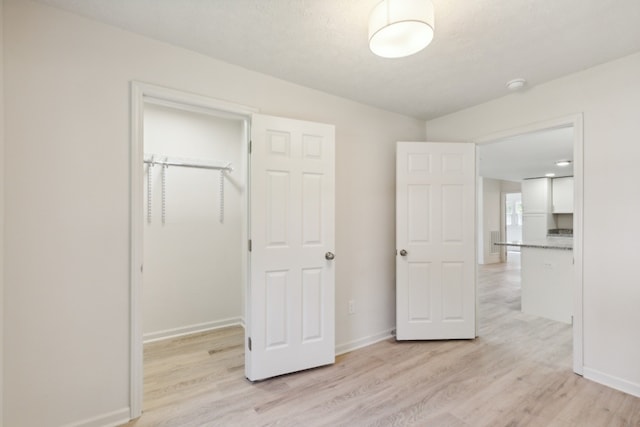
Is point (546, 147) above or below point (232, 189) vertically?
above

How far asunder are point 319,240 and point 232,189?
1.57 metres

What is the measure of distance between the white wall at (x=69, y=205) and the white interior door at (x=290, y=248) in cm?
72

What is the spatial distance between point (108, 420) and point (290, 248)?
5.04ft

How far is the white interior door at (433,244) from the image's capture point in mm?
3016

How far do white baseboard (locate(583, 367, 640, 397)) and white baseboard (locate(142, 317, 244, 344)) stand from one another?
3.26 meters

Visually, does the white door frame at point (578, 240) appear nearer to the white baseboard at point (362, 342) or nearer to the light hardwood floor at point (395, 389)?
the light hardwood floor at point (395, 389)

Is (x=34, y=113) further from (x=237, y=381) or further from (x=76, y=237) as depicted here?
(x=237, y=381)

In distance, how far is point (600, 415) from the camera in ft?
6.09

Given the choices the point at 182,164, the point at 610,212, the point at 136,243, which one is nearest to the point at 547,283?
the point at 610,212

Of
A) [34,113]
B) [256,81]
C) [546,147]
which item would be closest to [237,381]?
[34,113]

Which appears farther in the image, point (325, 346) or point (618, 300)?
point (325, 346)

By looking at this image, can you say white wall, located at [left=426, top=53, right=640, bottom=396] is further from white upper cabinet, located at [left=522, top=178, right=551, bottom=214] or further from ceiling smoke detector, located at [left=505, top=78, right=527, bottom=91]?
white upper cabinet, located at [left=522, top=178, right=551, bottom=214]

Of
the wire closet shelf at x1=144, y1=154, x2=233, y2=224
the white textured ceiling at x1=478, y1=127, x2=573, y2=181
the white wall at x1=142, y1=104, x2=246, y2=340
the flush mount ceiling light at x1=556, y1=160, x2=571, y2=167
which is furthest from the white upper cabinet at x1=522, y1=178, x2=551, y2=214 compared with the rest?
the wire closet shelf at x1=144, y1=154, x2=233, y2=224

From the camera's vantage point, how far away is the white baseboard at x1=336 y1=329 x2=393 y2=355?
2.76m
